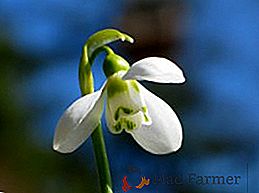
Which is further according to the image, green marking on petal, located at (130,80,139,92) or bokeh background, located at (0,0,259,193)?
bokeh background, located at (0,0,259,193)

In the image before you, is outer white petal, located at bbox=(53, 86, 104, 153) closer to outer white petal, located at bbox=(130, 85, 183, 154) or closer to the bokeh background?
outer white petal, located at bbox=(130, 85, 183, 154)

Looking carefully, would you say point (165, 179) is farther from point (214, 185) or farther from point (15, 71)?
point (15, 71)

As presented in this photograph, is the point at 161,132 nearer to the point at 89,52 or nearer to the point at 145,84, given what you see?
the point at 89,52

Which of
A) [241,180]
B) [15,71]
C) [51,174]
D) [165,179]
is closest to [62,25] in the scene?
[15,71]

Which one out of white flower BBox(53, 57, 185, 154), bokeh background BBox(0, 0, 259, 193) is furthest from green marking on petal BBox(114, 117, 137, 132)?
bokeh background BBox(0, 0, 259, 193)

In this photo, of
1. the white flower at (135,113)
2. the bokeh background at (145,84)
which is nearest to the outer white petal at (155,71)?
the white flower at (135,113)

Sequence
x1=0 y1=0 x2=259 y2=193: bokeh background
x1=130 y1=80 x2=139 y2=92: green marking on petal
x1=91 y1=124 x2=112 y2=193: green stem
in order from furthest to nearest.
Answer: x1=0 y1=0 x2=259 y2=193: bokeh background, x1=130 y1=80 x2=139 y2=92: green marking on petal, x1=91 y1=124 x2=112 y2=193: green stem

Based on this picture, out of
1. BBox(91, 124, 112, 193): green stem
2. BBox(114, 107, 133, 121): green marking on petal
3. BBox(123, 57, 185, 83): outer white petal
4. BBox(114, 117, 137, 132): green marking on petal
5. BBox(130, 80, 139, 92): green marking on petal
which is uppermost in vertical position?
BBox(123, 57, 185, 83): outer white petal

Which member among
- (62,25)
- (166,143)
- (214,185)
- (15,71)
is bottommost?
(214,185)
